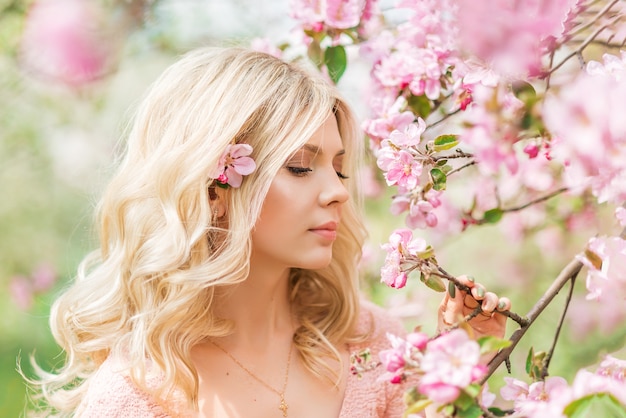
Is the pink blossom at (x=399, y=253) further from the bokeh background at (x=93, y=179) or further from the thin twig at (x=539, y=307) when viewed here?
the bokeh background at (x=93, y=179)

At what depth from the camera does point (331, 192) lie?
63.9 inches

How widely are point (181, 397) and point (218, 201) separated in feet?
1.51

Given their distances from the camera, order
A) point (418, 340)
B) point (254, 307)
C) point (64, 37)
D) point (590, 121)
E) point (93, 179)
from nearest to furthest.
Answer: point (590, 121) → point (418, 340) → point (254, 307) → point (93, 179) → point (64, 37)

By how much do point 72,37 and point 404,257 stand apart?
2026 millimetres

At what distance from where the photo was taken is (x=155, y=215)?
1.77 meters

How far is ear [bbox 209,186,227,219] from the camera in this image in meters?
1.71

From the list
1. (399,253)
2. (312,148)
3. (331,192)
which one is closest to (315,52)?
(312,148)

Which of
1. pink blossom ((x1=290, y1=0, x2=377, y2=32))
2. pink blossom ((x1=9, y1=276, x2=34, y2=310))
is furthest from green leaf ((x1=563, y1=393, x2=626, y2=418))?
pink blossom ((x1=9, y1=276, x2=34, y2=310))

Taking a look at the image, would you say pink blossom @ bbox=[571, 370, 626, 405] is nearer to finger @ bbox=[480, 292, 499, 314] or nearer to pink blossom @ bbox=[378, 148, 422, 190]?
finger @ bbox=[480, 292, 499, 314]

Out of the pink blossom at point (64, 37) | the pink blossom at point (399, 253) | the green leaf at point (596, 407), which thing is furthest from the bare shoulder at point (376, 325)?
the pink blossom at point (64, 37)

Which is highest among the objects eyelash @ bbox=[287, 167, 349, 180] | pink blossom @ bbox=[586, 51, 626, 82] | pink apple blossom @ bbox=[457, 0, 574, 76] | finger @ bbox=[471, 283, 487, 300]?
pink apple blossom @ bbox=[457, 0, 574, 76]

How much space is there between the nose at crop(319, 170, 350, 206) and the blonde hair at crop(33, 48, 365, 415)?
10 cm

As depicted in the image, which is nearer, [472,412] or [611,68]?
[472,412]

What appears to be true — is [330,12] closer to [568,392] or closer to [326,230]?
[326,230]
